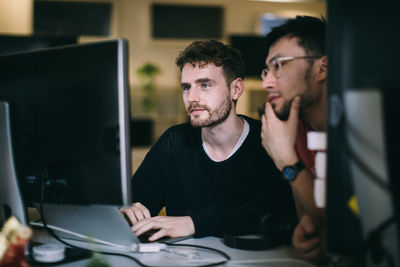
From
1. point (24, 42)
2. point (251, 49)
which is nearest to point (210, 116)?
point (24, 42)

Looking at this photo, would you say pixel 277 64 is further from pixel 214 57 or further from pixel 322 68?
pixel 214 57

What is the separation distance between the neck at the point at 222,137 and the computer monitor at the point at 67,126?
77 cm

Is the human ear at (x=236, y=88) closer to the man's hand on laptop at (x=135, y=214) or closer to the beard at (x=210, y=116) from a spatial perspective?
the beard at (x=210, y=116)

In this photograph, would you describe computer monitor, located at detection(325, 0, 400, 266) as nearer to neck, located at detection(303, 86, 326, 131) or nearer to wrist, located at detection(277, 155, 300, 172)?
wrist, located at detection(277, 155, 300, 172)

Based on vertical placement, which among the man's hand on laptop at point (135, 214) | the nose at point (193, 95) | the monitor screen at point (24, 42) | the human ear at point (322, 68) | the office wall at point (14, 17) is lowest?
the man's hand on laptop at point (135, 214)

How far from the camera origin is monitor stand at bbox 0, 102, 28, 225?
2.97 ft

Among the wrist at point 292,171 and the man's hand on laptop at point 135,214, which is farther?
the man's hand on laptop at point 135,214

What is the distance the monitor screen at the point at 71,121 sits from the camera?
822 millimetres

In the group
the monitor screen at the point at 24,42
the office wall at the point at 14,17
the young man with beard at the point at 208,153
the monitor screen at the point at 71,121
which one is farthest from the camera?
the office wall at the point at 14,17

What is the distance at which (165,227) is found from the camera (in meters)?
1.14

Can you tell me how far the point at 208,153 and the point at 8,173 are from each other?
852 millimetres

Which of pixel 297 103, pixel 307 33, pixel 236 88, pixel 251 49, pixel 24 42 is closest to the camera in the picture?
pixel 297 103

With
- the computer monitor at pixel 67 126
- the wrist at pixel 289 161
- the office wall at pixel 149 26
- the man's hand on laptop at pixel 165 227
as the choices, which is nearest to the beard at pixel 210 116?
the man's hand on laptop at pixel 165 227

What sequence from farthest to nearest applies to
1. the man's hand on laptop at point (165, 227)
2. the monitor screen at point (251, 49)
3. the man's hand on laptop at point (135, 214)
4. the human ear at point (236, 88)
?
the monitor screen at point (251, 49) < the human ear at point (236, 88) < the man's hand on laptop at point (135, 214) < the man's hand on laptop at point (165, 227)
